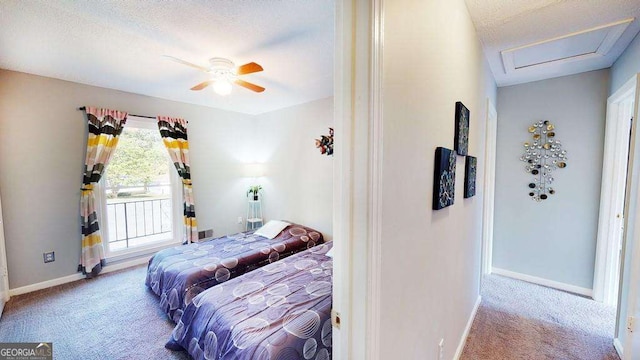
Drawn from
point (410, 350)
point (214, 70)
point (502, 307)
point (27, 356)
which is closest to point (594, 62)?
point (502, 307)

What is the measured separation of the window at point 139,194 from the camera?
131 inches

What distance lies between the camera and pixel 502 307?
8.18 ft

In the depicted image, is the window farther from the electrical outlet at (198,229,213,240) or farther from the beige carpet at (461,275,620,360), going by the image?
the beige carpet at (461,275,620,360)

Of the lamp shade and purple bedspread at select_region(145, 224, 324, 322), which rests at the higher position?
the lamp shade

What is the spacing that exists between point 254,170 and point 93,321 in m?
2.75

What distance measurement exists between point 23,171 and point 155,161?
4.14 feet

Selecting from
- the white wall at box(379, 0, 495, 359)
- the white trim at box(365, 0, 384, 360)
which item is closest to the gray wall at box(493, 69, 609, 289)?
the white wall at box(379, 0, 495, 359)

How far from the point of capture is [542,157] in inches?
114

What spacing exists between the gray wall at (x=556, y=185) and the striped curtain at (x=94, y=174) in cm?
494

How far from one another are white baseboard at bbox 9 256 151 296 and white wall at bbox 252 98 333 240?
2011 millimetres

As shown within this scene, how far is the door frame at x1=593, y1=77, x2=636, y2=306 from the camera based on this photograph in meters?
2.39
